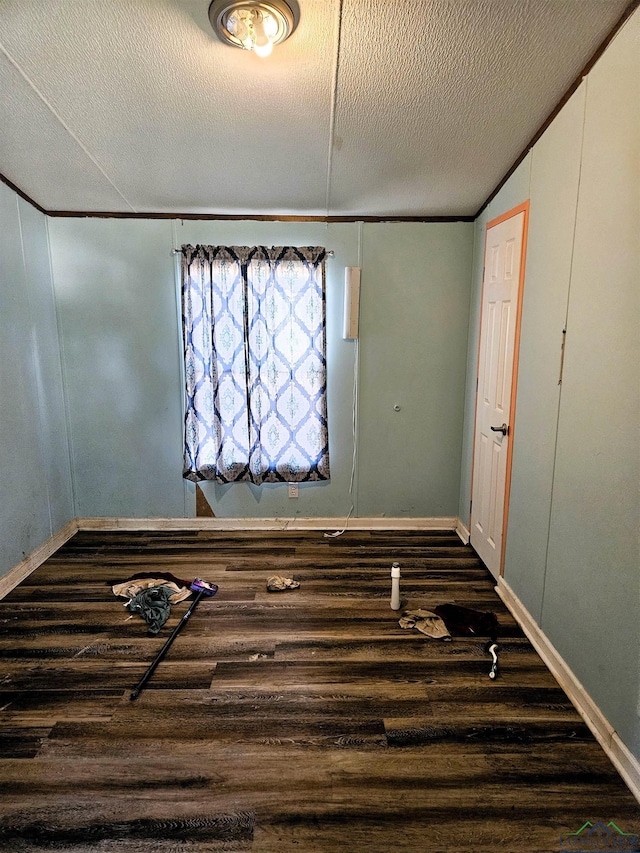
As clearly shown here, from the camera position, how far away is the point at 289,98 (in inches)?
80.0

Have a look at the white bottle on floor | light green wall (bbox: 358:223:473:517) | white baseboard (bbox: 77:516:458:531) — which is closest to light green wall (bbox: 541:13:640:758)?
the white bottle on floor

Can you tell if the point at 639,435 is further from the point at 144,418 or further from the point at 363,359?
the point at 144,418

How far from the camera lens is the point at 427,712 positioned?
6.09 ft

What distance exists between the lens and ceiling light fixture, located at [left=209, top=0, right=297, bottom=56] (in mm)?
1532

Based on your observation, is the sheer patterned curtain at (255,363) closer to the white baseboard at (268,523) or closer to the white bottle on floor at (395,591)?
the white baseboard at (268,523)

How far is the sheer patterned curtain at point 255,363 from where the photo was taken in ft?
10.7

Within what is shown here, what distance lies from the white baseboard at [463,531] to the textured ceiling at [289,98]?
2.32 meters

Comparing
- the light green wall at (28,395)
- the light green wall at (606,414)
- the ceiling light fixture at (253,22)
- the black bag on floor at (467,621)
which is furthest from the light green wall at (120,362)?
the light green wall at (606,414)

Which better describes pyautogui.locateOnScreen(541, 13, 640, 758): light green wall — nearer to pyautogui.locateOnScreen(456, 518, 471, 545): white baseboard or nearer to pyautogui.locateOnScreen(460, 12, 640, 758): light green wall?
pyautogui.locateOnScreen(460, 12, 640, 758): light green wall

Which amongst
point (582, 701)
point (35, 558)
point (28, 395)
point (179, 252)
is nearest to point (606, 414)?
point (582, 701)

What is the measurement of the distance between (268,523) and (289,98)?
2765 mm

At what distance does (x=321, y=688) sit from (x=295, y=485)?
5.72 ft

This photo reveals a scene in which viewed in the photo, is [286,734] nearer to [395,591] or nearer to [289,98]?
[395,591]

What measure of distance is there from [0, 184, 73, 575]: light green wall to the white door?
3001 millimetres
